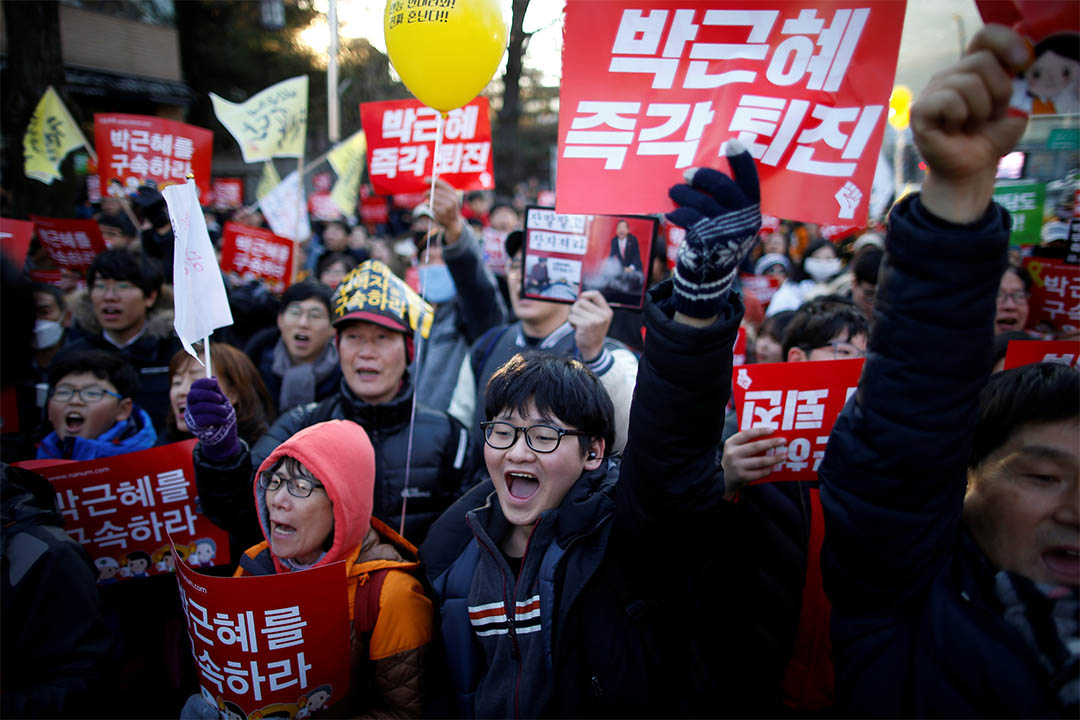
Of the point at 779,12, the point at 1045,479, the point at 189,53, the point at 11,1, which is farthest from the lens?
the point at 189,53

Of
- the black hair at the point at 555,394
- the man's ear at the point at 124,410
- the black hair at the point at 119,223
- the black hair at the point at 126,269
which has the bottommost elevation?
the man's ear at the point at 124,410

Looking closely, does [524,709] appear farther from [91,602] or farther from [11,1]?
[11,1]

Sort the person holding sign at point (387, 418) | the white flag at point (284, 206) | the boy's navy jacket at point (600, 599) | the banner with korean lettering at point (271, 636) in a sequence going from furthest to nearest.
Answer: the white flag at point (284, 206)
the person holding sign at point (387, 418)
the banner with korean lettering at point (271, 636)
the boy's navy jacket at point (600, 599)

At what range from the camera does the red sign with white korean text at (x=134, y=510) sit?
2.49 meters

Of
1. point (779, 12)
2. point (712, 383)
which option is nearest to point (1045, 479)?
point (712, 383)

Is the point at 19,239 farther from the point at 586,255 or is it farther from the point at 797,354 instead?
the point at 797,354

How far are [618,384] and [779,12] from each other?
1.53m

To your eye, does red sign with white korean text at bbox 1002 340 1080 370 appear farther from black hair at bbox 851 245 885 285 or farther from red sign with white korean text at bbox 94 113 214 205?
red sign with white korean text at bbox 94 113 214 205

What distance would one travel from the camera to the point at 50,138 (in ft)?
20.3

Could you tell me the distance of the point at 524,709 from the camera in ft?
5.53

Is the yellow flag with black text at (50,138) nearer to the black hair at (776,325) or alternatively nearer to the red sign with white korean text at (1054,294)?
the black hair at (776,325)

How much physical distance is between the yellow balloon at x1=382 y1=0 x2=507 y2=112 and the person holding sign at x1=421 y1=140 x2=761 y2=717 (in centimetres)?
137

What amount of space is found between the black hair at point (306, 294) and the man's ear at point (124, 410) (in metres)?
1.17

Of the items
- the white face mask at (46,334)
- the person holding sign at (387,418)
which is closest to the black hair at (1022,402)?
the person holding sign at (387,418)
